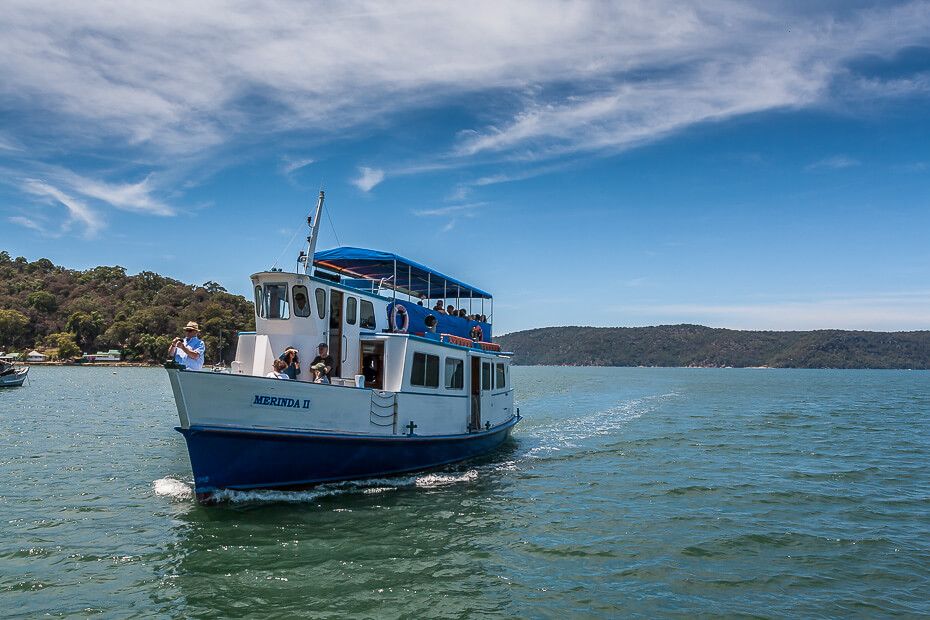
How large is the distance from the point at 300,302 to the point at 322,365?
71.4 inches

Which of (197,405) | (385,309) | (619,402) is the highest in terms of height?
(385,309)

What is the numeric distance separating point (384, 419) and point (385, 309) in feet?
11.9

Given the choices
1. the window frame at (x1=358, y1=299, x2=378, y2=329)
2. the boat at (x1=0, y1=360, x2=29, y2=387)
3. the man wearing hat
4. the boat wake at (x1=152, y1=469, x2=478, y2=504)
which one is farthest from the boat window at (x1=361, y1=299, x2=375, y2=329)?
the boat at (x1=0, y1=360, x2=29, y2=387)

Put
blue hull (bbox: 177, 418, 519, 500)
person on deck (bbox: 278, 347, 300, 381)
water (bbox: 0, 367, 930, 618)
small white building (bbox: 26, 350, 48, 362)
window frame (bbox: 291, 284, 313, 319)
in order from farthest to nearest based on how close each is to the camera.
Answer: small white building (bbox: 26, 350, 48, 362) < window frame (bbox: 291, 284, 313, 319) < person on deck (bbox: 278, 347, 300, 381) < blue hull (bbox: 177, 418, 519, 500) < water (bbox: 0, 367, 930, 618)

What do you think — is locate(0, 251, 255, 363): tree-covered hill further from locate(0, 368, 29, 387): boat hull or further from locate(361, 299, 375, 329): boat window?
locate(361, 299, 375, 329): boat window

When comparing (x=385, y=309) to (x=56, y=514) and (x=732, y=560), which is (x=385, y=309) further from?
(x=732, y=560)

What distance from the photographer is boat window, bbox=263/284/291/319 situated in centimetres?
1526

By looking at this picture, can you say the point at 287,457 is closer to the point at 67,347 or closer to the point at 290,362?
the point at 290,362

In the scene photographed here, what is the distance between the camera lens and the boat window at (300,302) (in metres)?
15.2

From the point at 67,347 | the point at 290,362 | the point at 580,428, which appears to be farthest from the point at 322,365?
the point at 67,347

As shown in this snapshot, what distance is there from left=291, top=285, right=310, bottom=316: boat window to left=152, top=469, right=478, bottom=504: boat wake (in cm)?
419

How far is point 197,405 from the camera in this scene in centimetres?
1194

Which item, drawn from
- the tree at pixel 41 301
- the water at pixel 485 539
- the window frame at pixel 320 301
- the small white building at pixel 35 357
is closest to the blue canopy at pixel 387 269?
the window frame at pixel 320 301

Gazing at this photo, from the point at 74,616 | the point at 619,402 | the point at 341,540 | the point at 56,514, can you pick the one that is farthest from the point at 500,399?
the point at 619,402
